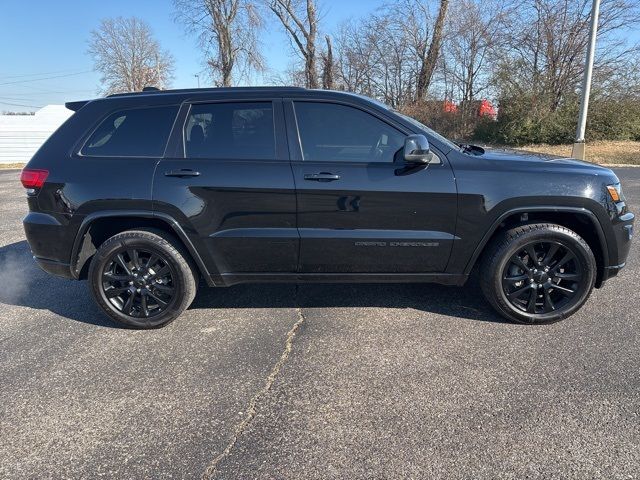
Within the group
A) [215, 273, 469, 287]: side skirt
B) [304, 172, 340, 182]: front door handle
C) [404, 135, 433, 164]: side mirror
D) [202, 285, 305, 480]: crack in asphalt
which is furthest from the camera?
[215, 273, 469, 287]: side skirt

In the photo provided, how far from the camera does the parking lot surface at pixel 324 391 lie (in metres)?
2.14

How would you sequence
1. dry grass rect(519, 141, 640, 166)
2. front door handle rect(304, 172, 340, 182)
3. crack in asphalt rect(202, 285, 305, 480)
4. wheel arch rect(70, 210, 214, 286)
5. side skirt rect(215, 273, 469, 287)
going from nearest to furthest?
crack in asphalt rect(202, 285, 305, 480), front door handle rect(304, 172, 340, 182), wheel arch rect(70, 210, 214, 286), side skirt rect(215, 273, 469, 287), dry grass rect(519, 141, 640, 166)

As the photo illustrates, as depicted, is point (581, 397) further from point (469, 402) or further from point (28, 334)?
point (28, 334)

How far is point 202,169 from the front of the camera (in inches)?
130

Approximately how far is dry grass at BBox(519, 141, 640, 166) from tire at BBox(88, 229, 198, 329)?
626 inches

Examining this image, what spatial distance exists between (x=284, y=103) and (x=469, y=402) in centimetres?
248

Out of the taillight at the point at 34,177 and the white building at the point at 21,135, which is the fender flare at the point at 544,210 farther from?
the white building at the point at 21,135

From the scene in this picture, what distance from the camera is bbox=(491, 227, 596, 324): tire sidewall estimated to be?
131 inches

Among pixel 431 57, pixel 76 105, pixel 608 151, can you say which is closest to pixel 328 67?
pixel 431 57

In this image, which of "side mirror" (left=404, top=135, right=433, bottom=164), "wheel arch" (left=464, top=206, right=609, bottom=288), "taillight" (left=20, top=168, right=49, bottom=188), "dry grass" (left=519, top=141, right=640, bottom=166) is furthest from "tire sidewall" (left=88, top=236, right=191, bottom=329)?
"dry grass" (left=519, top=141, right=640, bottom=166)

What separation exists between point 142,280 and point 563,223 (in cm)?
341

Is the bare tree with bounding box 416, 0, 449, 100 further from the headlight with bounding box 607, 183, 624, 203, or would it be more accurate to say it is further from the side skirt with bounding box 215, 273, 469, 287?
the side skirt with bounding box 215, 273, 469, 287

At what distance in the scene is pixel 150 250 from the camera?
11.3 ft

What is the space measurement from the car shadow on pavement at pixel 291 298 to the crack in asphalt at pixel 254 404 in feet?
1.67
